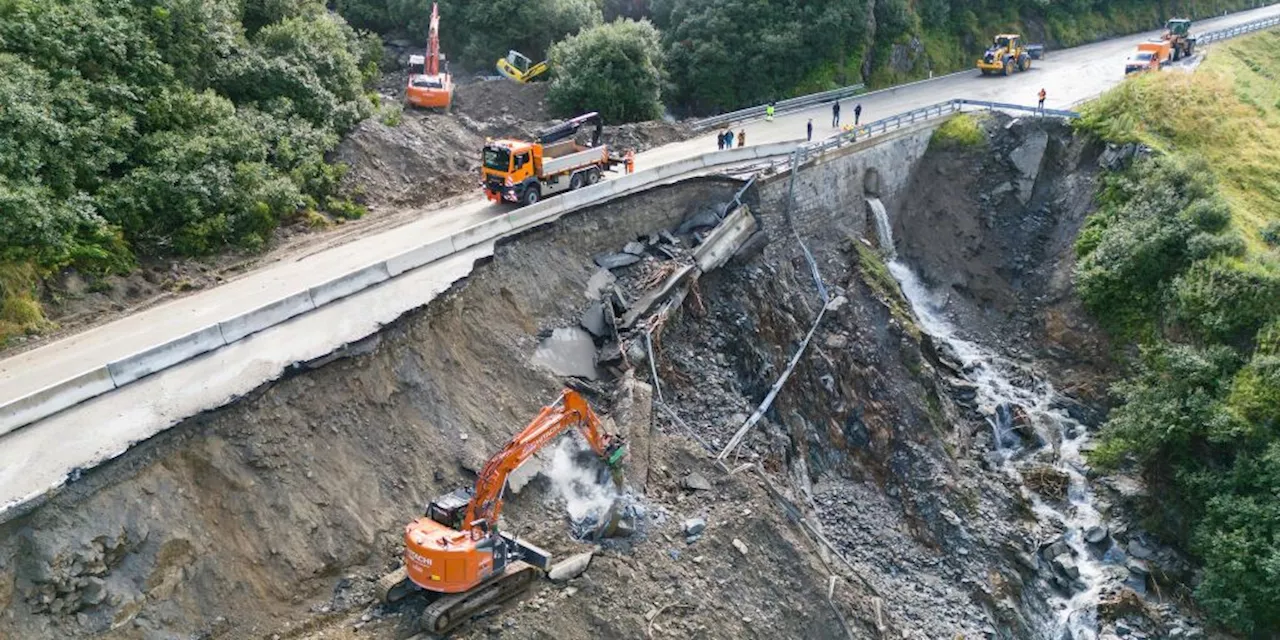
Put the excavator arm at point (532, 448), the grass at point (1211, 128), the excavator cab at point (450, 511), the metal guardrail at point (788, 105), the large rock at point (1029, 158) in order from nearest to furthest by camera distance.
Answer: the excavator cab at point (450, 511), the excavator arm at point (532, 448), the grass at point (1211, 128), the large rock at point (1029, 158), the metal guardrail at point (788, 105)

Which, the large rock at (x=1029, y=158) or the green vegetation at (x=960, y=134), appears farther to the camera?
the green vegetation at (x=960, y=134)

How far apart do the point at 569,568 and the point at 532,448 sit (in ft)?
7.74

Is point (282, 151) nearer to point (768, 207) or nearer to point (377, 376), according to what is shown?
point (377, 376)

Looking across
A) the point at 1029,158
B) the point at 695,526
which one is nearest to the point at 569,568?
the point at 695,526

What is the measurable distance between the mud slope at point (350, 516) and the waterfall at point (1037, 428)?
26.3 feet

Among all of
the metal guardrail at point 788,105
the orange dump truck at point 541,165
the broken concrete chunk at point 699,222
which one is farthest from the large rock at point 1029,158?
the orange dump truck at point 541,165

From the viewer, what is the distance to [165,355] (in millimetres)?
16922

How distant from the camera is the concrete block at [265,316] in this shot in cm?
1777

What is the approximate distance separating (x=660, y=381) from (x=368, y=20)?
30.6 meters

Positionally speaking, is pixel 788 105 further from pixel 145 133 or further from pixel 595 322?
pixel 145 133

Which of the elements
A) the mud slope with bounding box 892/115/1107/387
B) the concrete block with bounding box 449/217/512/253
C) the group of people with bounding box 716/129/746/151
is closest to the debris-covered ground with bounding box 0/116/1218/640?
the mud slope with bounding box 892/115/1107/387

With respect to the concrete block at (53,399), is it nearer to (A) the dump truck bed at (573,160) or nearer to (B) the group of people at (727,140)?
(A) the dump truck bed at (573,160)

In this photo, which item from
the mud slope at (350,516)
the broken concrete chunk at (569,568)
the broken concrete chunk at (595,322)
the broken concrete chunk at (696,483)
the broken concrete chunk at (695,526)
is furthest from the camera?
the broken concrete chunk at (595,322)

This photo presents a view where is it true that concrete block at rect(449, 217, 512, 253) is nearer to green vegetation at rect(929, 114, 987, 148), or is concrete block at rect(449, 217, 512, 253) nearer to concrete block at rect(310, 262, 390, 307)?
concrete block at rect(310, 262, 390, 307)
